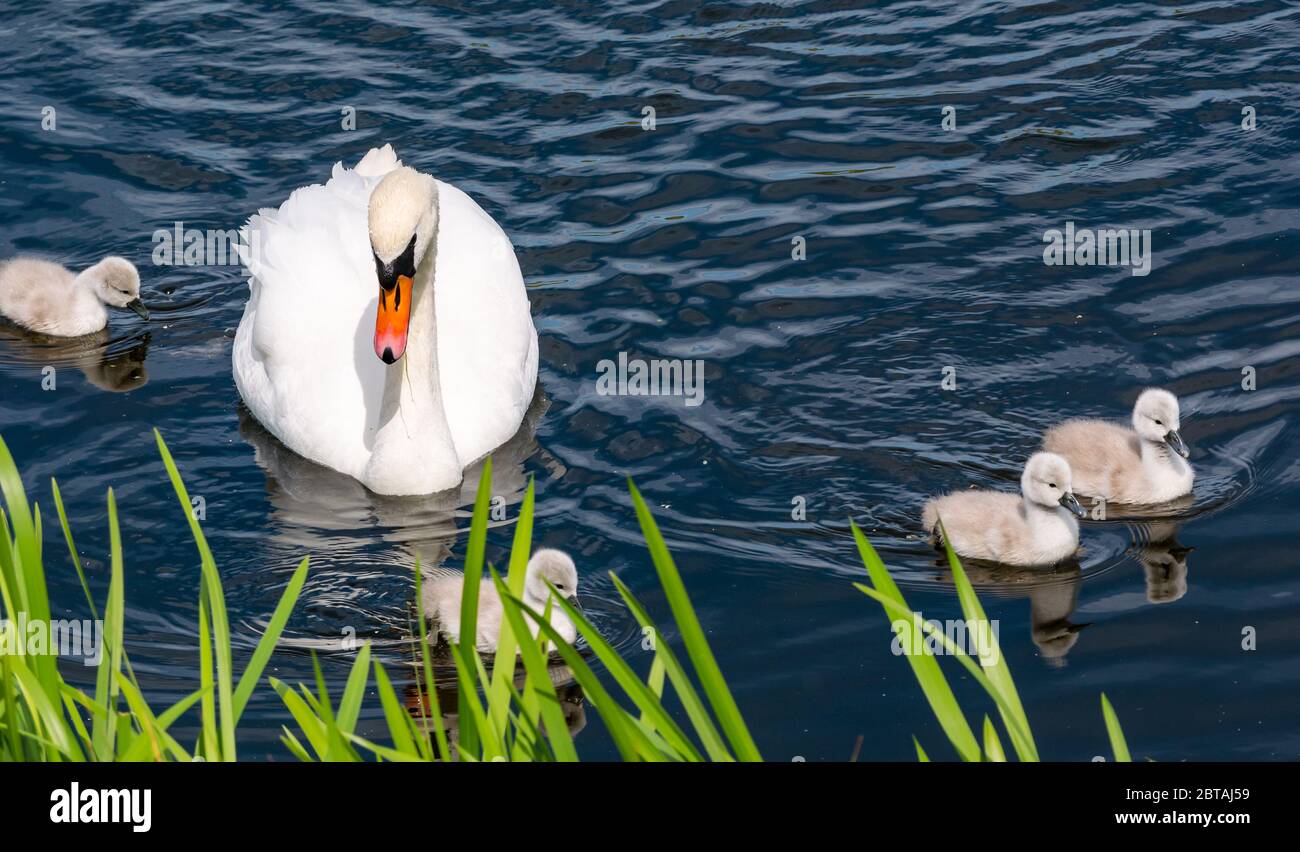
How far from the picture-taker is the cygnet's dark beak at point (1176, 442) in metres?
7.77

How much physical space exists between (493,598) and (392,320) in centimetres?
149

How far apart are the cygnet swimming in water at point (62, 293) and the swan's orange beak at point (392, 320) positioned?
2.77 metres

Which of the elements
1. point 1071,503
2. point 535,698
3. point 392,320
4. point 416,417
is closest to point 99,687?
point 535,698

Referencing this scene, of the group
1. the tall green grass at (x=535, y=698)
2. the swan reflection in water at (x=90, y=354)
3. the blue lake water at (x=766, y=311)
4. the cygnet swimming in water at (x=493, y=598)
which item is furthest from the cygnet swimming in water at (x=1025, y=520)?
the swan reflection in water at (x=90, y=354)

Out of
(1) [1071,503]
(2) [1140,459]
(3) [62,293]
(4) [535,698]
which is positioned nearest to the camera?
(4) [535,698]

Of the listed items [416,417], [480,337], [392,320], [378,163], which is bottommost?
[416,417]

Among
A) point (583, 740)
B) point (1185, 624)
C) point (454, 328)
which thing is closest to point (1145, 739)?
point (1185, 624)

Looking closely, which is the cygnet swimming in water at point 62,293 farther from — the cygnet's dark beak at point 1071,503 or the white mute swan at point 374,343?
the cygnet's dark beak at point 1071,503

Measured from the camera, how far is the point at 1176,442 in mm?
7801

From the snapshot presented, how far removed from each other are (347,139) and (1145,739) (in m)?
7.55

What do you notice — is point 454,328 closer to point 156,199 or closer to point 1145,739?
point 156,199

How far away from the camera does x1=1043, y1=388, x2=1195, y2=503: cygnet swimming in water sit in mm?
7758

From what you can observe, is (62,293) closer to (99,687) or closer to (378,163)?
(378,163)

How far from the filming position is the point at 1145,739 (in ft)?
20.3
